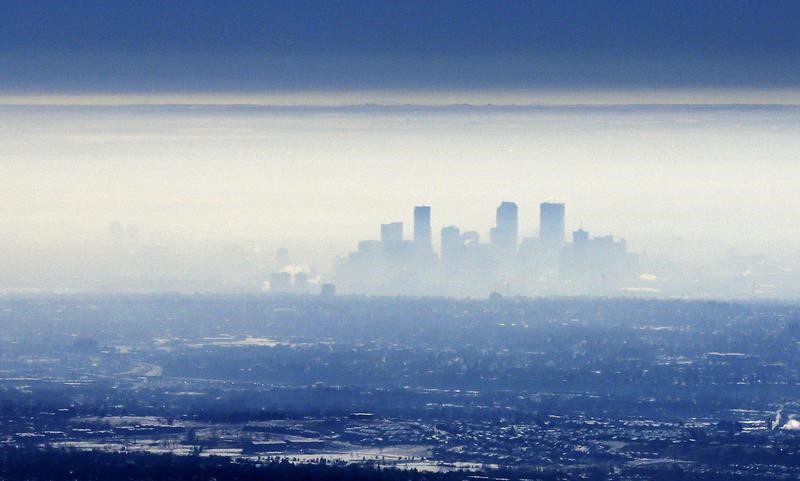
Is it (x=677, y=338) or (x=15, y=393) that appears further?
(x=677, y=338)

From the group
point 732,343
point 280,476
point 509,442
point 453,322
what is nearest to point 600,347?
point 732,343

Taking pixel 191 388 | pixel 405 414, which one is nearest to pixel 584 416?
pixel 405 414

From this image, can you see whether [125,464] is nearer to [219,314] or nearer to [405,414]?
[405,414]

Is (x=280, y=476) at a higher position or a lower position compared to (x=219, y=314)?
lower

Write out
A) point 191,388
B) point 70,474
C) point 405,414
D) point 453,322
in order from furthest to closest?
point 453,322
point 191,388
point 405,414
point 70,474

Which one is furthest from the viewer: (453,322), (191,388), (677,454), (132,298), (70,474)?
(132,298)

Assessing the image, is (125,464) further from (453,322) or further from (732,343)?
(453,322)
